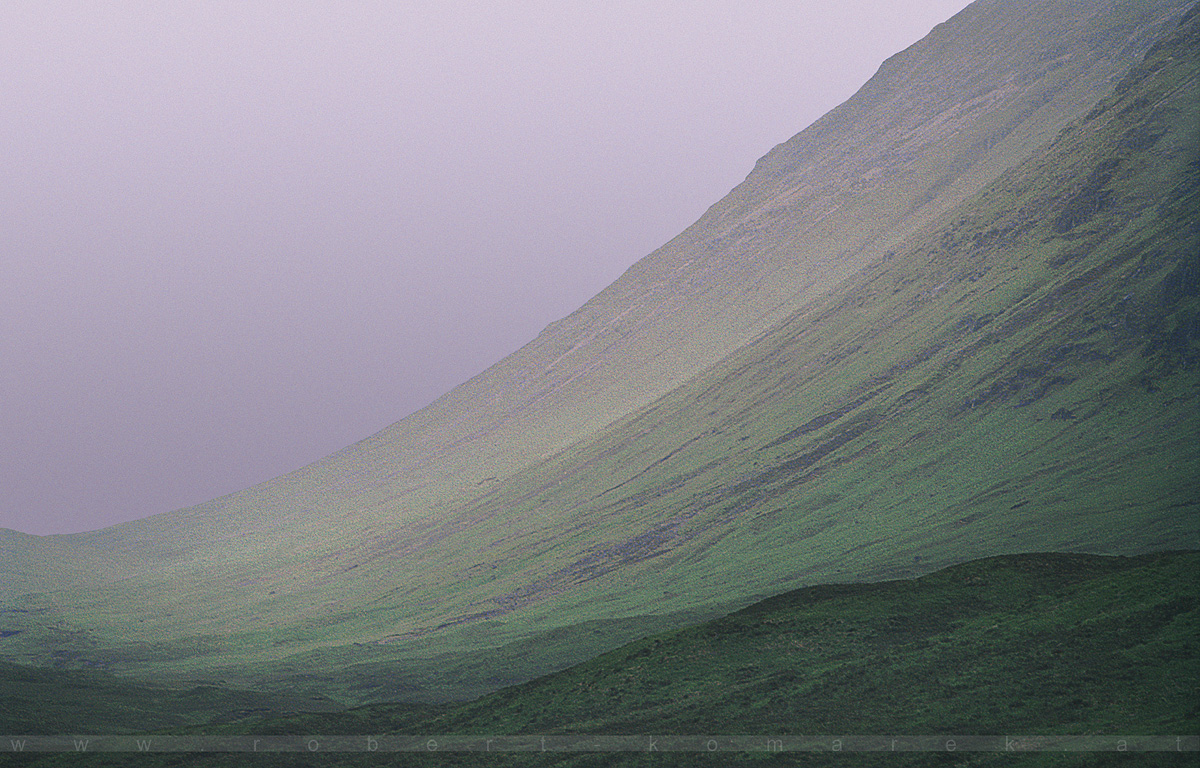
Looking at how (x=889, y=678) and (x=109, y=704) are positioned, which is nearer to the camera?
(x=889, y=678)

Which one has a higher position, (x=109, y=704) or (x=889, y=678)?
(x=109, y=704)

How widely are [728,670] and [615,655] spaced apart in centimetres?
1791

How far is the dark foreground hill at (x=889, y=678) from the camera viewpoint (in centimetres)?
7038

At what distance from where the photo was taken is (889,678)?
84.9 metres

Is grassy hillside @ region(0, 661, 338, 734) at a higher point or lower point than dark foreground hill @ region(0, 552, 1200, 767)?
higher

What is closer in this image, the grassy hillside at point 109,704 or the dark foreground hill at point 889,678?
the dark foreground hill at point 889,678

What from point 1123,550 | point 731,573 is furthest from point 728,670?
point 731,573

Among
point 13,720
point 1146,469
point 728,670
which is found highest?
point 13,720

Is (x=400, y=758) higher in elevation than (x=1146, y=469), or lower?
higher

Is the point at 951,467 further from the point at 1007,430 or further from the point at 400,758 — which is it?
the point at 400,758

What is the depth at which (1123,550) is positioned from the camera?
127m

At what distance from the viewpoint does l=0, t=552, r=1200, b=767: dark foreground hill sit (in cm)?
7038

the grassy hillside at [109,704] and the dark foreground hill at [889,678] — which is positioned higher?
the grassy hillside at [109,704]

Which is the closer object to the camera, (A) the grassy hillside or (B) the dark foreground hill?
(B) the dark foreground hill
